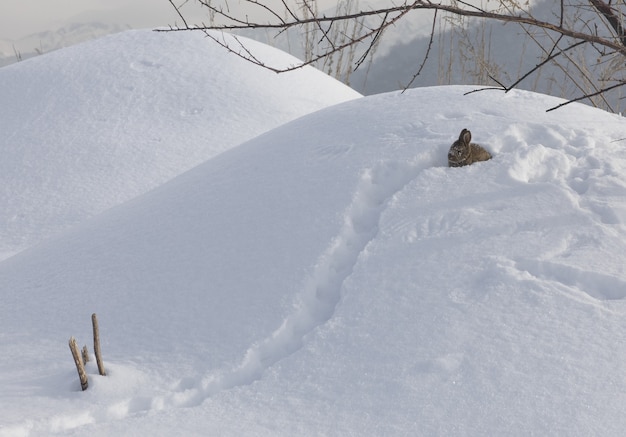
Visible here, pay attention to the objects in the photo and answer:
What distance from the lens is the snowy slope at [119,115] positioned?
5645 millimetres

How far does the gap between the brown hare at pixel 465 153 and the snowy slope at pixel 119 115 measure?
10.5 feet

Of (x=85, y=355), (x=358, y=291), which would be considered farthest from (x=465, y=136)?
(x=85, y=355)

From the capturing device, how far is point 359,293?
2.55m

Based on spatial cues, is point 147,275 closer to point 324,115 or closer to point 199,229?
point 199,229

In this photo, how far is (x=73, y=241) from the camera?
3721 mm

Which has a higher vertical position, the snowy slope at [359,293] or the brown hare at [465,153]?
the brown hare at [465,153]

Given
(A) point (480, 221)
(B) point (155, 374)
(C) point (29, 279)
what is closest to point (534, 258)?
(A) point (480, 221)

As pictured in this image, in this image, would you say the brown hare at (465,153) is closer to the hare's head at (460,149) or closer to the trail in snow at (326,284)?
the hare's head at (460,149)

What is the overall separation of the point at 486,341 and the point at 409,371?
29 centimetres

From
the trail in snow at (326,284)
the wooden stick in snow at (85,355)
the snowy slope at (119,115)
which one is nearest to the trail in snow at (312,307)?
the trail in snow at (326,284)

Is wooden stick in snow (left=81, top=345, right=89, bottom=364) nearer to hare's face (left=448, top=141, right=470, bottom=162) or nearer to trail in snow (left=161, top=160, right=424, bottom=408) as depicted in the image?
trail in snow (left=161, top=160, right=424, bottom=408)

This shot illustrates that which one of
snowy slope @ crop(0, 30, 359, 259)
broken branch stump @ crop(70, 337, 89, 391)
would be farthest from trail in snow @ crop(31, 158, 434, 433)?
snowy slope @ crop(0, 30, 359, 259)

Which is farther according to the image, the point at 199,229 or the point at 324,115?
the point at 324,115

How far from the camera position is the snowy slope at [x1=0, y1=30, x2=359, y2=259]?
18.5 ft
